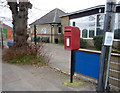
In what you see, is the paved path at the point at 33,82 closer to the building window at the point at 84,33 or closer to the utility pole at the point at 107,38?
the utility pole at the point at 107,38

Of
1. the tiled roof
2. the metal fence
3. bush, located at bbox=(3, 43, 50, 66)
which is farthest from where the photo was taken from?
the tiled roof

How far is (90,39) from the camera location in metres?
13.5

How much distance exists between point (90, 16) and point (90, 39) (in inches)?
99.7

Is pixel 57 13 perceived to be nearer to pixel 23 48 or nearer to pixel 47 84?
pixel 23 48

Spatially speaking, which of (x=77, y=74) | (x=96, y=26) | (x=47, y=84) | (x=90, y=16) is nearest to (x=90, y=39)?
(x=96, y=26)

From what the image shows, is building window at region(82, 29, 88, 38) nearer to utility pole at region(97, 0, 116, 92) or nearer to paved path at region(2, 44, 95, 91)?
paved path at region(2, 44, 95, 91)

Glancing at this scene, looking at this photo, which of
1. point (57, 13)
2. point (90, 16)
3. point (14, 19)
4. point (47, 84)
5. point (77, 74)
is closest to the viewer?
point (47, 84)

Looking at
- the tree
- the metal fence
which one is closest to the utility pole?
the metal fence

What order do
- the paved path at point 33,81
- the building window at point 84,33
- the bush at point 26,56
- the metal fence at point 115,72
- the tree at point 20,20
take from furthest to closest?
1. the building window at point 84,33
2. the tree at point 20,20
3. the bush at point 26,56
4. the paved path at point 33,81
5. the metal fence at point 115,72

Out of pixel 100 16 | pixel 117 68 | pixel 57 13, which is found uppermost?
pixel 57 13

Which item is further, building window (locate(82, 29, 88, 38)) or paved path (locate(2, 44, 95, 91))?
building window (locate(82, 29, 88, 38))

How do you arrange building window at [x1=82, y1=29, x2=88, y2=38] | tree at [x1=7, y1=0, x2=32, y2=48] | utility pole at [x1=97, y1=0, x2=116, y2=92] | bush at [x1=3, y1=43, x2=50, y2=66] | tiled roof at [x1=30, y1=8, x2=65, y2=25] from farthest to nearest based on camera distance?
Result: tiled roof at [x1=30, y1=8, x2=65, y2=25] < building window at [x1=82, y1=29, x2=88, y2=38] < tree at [x1=7, y1=0, x2=32, y2=48] < bush at [x1=3, y1=43, x2=50, y2=66] < utility pole at [x1=97, y1=0, x2=116, y2=92]

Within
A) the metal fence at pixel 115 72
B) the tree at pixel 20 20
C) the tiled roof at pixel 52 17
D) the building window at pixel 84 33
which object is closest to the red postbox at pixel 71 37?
the metal fence at pixel 115 72

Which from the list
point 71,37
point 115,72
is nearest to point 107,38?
point 71,37
